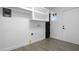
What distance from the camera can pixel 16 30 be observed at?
3.05 metres

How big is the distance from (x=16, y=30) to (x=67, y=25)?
3.26 metres

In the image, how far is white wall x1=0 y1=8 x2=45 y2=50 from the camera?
2.58 meters

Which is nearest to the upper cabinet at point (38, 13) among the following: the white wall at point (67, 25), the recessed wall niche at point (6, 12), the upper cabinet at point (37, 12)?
the upper cabinet at point (37, 12)

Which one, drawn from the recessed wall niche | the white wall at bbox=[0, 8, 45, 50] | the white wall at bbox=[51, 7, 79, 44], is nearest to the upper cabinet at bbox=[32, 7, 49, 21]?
the white wall at bbox=[0, 8, 45, 50]

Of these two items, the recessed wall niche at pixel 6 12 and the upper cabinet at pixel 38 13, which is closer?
the recessed wall niche at pixel 6 12

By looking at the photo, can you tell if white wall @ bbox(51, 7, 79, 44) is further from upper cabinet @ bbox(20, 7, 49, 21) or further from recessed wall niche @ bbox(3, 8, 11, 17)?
recessed wall niche @ bbox(3, 8, 11, 17)

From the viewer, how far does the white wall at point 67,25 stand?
3.87 meters

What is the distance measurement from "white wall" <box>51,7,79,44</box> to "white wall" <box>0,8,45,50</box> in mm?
2095

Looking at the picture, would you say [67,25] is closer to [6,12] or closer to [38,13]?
[38,13]

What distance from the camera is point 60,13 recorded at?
4.94 m

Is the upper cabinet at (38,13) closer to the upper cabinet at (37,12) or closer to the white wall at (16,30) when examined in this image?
the upper cabinet at (37,12)

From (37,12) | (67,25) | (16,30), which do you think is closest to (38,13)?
(37,12)

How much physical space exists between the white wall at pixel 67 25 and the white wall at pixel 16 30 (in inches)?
82.5
